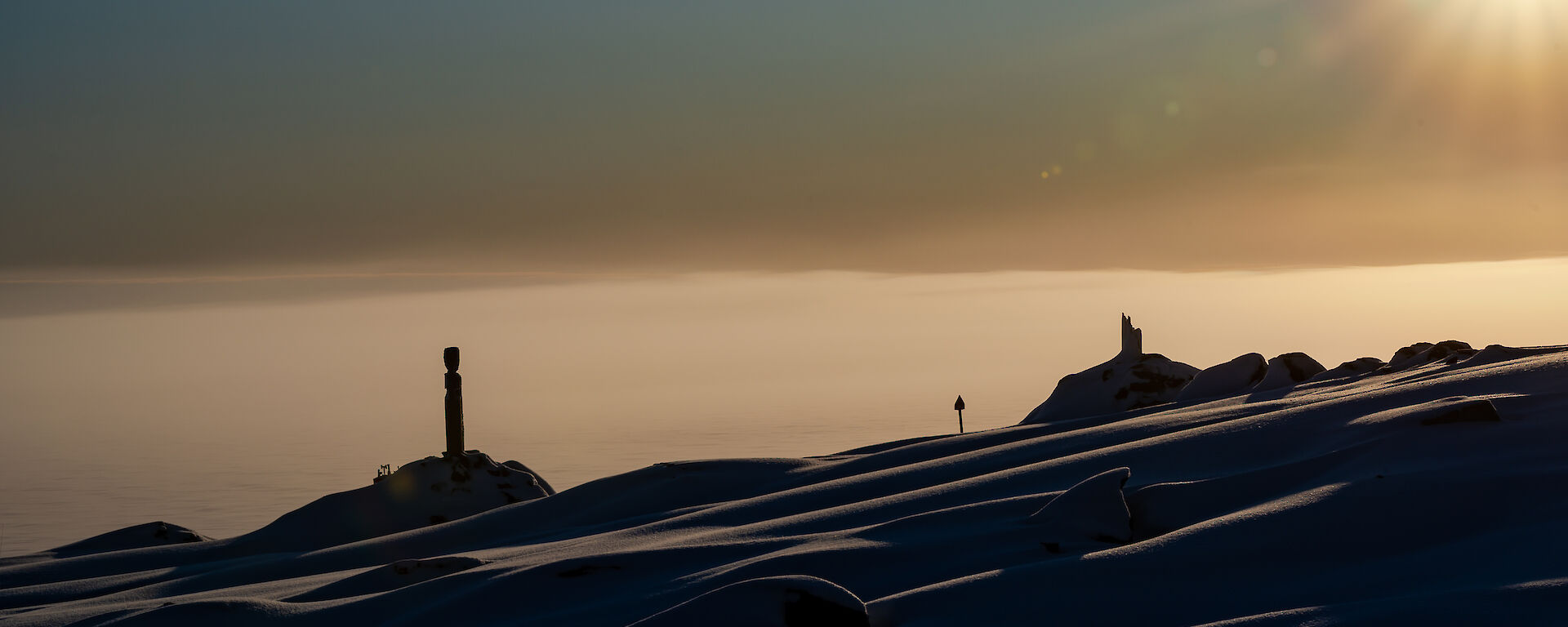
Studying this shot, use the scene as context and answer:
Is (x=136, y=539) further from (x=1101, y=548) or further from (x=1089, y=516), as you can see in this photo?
(x=1101, y=548)

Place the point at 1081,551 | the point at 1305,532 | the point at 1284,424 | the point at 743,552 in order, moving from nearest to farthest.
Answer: the point at 1305,532
the point at 1081,551
the point at 743,552
the point at 1284,424

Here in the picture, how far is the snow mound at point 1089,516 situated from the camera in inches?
280

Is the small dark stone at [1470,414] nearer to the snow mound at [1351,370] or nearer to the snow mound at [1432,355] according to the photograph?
the snow mound at [1432,355]

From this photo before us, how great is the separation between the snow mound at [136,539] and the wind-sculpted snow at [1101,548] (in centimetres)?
993

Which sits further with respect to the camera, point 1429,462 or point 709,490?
point 709,490

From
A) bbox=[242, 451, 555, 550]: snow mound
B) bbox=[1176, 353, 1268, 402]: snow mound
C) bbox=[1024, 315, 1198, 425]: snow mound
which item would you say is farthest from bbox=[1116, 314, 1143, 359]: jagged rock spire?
bbox=[242, 451, 555, 550]: snow mound

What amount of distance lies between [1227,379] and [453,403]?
17945 millimetres

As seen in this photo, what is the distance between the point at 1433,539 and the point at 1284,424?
3.98 meters

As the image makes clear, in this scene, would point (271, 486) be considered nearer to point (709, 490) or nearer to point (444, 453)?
point (444, 453)

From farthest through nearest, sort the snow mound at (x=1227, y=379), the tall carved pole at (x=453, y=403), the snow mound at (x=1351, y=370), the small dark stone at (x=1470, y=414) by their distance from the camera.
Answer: the tall carved pole at (x=453, y=403) → the snow mound at (x=1227, y=379) → the snow mound at (x=1351, y=370) → the small dark stone at (x=1470, y=414)

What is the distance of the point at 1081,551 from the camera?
6.86 m

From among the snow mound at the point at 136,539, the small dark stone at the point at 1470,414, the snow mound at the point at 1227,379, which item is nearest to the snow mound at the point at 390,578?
the small dark stone at the point at 1470,414

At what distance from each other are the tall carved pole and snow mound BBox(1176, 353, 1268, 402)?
1692 centimetres

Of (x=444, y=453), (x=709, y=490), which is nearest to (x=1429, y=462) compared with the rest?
(x=709, y=490)
